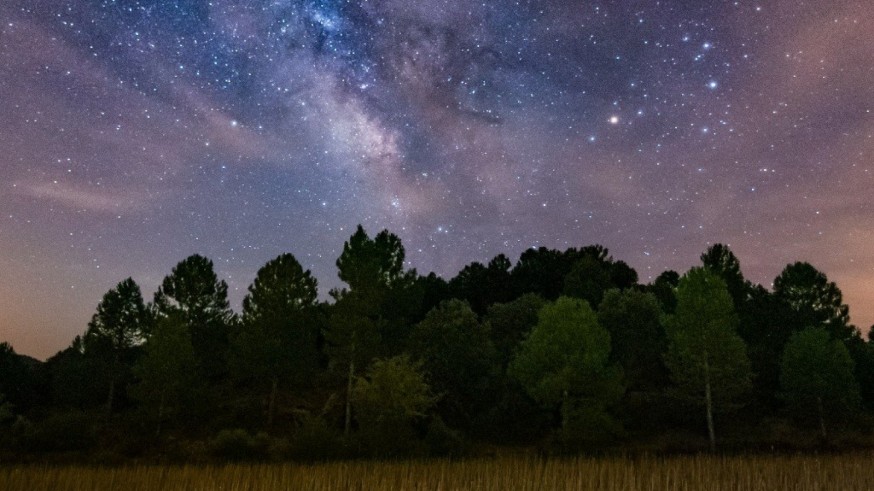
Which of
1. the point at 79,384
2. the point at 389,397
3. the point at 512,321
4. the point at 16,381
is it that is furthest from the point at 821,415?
the point at 16,381

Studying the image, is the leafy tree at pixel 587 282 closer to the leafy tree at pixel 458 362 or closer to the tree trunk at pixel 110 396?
the leafy tree at pixel 458 362

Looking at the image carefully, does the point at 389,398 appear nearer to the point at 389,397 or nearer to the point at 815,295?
the point at 389,397

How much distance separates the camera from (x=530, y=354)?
1658 inches

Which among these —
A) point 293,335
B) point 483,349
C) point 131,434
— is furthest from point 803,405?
point 131,434

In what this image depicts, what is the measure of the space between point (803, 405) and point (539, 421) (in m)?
19.0

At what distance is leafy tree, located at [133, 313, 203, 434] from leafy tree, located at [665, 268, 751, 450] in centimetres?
3656

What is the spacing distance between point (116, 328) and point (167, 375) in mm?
14980

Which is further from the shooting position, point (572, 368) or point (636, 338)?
point (636, 338)

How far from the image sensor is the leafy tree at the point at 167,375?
47.4 meters

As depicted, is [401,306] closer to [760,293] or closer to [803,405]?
[803,405]

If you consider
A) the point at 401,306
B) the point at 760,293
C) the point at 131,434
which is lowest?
the point at 131,434

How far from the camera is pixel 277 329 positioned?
160 ft

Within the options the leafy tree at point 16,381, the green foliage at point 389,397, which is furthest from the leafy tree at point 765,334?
the leafy tree at point 16,381

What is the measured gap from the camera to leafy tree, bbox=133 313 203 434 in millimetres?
47375
